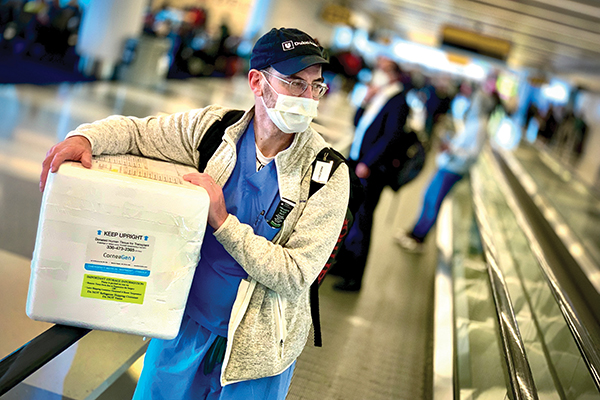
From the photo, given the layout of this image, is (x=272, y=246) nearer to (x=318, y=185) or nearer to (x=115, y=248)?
(x=318, y=185)

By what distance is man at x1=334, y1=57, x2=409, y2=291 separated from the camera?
5152mm

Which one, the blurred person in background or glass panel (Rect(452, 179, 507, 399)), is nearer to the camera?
glass panel (Rect(452, 179, 507, 399))

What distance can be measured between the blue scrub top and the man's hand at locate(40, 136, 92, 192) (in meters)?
0.44

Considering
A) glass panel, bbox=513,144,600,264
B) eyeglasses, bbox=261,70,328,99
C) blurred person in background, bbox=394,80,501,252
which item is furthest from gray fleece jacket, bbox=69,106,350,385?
glass panel, bbox=513,144,600,264

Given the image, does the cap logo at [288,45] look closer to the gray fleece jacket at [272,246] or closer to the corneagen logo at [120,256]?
the gray fleece jacket at [272,246]

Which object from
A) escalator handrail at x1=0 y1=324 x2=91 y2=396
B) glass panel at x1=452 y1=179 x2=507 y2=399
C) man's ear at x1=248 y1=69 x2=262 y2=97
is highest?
man's ear at x1=248 y1=69 x2=262 y2=97

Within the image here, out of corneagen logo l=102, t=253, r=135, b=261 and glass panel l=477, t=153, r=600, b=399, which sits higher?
corneagen logo l=102, t=253, r=135, b=261

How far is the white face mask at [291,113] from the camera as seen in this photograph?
1784mm

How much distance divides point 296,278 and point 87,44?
12.7 meters

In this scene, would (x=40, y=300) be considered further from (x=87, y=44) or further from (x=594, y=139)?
(x=594, y=139)

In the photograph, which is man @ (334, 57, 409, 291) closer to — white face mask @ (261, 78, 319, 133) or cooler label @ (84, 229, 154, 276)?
white face mask @ (261, 78, 319, 133)

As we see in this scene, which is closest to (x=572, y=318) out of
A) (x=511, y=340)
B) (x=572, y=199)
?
(x=511, y=340)

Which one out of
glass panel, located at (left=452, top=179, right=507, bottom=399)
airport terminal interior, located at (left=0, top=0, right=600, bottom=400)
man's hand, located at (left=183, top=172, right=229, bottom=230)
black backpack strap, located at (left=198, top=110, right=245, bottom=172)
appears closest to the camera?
man's hand, located at (left=183, top=172, right=229, bottom=230)

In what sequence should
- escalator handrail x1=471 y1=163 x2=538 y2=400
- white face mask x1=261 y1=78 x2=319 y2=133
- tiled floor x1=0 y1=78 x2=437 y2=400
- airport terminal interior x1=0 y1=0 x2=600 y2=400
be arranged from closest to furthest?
white face mask x1=261 y1=78 x2=319 y2=133, escalator handrail x1=471 y1=163 x2=538 y2=400, airport terminal interior x1=0 y1=0 x2=600 y2=400, tiled floor x1=0 y1=78 x2=437 y2=400
